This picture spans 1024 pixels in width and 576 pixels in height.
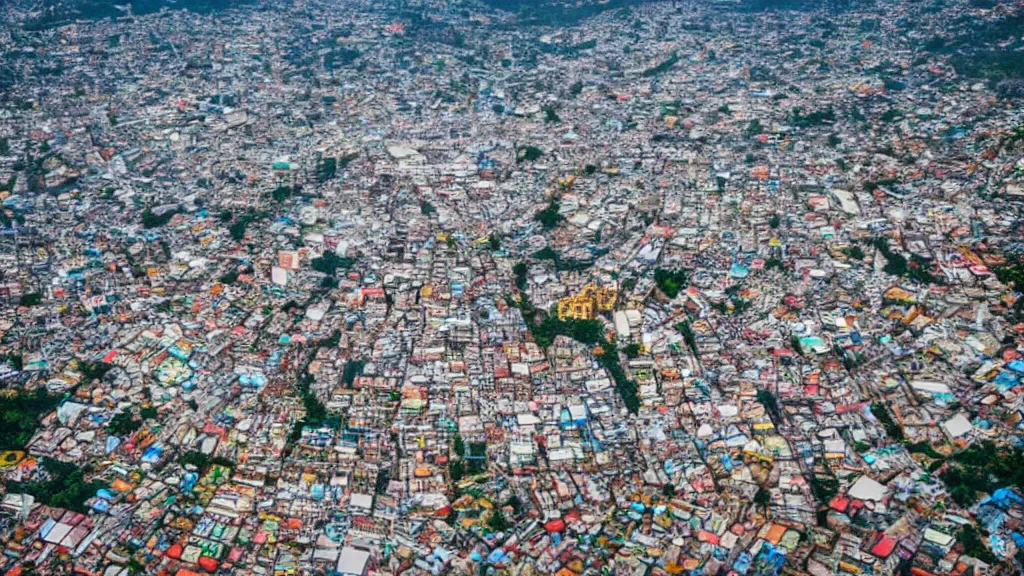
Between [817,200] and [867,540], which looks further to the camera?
[817,200]

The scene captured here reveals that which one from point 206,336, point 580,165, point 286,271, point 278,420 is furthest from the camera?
point 580,165

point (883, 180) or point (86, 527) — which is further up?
point (883, 180)

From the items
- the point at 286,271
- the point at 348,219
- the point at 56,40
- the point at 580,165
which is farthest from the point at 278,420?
the point at 56,40

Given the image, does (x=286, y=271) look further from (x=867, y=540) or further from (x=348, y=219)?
(x=867, y=540)

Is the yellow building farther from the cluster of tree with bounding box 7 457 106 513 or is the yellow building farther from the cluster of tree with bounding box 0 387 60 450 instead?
the cluster of tree with bounding box 0 387 60 450

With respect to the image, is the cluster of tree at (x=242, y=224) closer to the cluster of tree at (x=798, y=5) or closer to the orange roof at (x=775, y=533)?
the orange roof at (x=775, y=533)

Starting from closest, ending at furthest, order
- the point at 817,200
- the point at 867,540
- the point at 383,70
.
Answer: the point at 867,540 → the point at 817,200 → the point at 383,70

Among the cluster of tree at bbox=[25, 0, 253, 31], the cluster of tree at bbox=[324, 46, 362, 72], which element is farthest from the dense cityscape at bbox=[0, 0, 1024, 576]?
the cluster of tree at bbox=[25, 0, 253, 31]

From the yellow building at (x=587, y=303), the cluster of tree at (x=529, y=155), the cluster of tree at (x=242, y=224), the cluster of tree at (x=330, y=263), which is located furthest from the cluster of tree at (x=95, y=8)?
the yellow building at (x=587, y=303)
